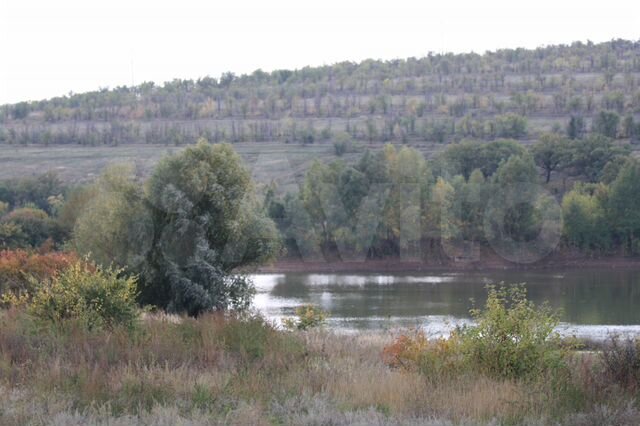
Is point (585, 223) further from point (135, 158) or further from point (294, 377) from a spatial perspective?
point (294, 377)

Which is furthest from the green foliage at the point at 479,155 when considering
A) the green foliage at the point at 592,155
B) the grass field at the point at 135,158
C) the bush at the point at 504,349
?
the bush at the point at 504,349

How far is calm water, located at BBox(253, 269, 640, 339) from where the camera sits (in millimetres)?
33219

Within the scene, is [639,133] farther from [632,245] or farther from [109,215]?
[109,215]

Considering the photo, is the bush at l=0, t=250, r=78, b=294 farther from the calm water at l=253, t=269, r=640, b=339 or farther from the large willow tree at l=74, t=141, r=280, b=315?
the calm water at l=253, t=269, r=640, b=339

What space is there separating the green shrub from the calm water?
16570 mm

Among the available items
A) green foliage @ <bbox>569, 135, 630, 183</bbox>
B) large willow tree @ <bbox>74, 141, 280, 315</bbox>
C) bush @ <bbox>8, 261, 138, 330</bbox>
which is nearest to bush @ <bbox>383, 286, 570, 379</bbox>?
bush @ <bbox>8, 261, 138, 330</bbox>

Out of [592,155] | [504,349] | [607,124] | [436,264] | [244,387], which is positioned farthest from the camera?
[607,124]

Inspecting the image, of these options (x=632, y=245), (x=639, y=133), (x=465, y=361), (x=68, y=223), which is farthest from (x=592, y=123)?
(x=465, y=361)

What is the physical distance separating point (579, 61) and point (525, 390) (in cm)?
13940

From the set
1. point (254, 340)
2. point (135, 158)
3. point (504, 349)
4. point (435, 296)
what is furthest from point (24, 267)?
point (135, 158)

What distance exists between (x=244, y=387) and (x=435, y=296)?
3369 centimetres

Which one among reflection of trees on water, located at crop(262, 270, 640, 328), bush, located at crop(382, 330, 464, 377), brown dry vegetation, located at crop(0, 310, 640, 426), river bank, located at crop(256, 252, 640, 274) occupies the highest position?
brown dry vegetation, located at crop(0, 310, 640, 426)

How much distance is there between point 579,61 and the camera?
140 metres

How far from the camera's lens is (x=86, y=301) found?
1280cm
